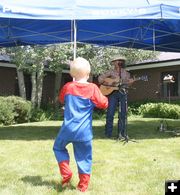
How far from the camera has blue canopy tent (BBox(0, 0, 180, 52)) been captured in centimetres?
890

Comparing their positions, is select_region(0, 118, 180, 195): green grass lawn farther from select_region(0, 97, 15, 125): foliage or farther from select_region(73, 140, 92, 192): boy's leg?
select_region(0, 97, 15, 125): foliage

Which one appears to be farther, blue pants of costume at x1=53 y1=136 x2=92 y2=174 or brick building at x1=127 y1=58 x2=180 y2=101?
brick building at x1=127 y1=58 x2=180 y2=101

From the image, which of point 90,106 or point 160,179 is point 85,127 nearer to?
point 90,106

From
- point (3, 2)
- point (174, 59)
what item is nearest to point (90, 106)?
point (3, 2)

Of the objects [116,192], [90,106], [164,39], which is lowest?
[116,192]

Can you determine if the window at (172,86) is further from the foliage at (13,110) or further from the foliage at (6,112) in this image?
the foliage at (6,112)

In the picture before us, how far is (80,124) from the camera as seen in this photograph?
5316mm

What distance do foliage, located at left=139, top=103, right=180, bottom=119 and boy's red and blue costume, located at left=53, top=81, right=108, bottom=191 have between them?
15.3 meters

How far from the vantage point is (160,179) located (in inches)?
236

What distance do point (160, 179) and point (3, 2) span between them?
5.04 meters

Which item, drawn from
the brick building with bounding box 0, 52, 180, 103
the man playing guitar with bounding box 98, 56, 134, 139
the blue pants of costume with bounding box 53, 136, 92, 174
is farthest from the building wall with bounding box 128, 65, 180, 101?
the blue pants of costume with bounding box 53, 136, 92, 174

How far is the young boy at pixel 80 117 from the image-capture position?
5.31 metres

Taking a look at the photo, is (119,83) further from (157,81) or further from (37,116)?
(157,81)

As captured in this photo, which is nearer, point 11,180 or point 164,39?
point 11,180
